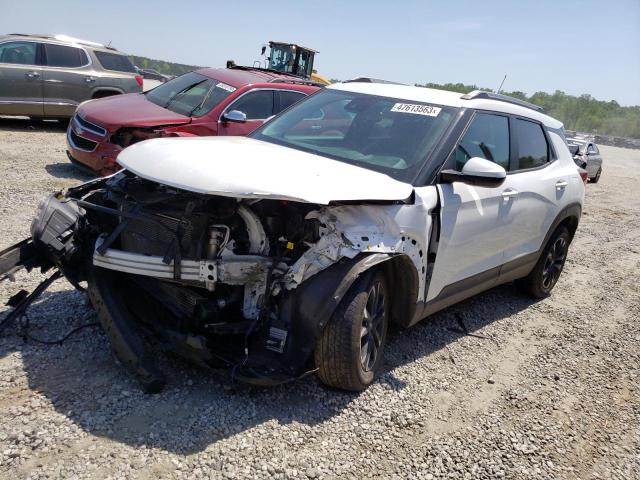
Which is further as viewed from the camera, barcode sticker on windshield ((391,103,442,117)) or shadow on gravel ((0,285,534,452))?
barcode sticker on windshield ((391,103,442,117))

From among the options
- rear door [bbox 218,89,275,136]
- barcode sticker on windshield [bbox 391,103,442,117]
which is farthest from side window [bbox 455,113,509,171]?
rear door [bbox 218,89,275,136]

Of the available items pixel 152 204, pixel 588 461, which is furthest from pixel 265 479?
pixel 588 461

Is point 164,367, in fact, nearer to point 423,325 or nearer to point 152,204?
point 152,204

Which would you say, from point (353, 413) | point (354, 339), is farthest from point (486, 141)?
point (353, 413)

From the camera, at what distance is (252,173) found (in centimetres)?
307

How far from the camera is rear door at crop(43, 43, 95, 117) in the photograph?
38.6 ft

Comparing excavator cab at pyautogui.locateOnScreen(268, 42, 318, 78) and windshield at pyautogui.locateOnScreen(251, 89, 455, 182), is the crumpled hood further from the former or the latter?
excavator cab at pyautogui.locateOnScreen(268, 42, 318, 78)

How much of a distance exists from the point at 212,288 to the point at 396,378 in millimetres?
1502

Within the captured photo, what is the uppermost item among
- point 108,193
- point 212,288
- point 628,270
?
point 108,193

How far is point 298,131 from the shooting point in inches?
176

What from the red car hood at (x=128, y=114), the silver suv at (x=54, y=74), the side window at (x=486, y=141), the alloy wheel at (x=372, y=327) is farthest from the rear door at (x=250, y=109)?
the silver suv at (x=54, y=74)

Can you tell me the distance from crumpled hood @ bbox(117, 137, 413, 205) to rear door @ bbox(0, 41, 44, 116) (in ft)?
31.1

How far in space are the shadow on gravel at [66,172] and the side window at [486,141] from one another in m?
6.20

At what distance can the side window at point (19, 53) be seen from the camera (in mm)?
11273
